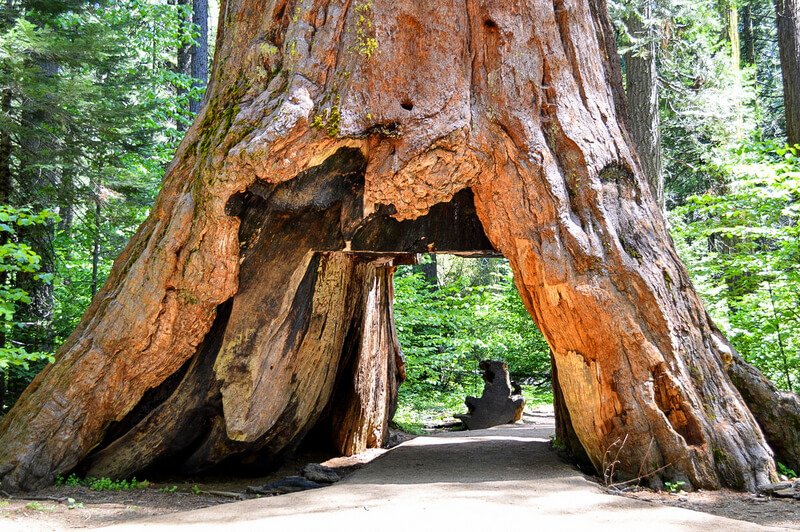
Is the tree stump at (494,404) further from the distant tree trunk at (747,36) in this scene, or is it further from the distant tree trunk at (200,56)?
the distant tree trunk at (747,36)

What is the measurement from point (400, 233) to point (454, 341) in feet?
25.1

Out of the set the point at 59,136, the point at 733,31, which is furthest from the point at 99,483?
the point at 733,31

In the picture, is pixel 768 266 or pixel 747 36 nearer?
pixel 768 266

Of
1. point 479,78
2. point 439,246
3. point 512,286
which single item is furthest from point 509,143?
point 512,286

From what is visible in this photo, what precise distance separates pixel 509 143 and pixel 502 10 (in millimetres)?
1365

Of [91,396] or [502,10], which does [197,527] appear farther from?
[502,10]

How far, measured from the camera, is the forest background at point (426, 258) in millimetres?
7973

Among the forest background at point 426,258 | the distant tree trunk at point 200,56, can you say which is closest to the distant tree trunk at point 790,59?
the forest background at point 426,258

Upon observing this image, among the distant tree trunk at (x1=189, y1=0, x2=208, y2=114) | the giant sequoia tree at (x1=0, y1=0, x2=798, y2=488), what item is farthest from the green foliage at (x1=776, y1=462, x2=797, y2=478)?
the distant tree trunk at (x1=189, y1=0, x2=208, y2=114)

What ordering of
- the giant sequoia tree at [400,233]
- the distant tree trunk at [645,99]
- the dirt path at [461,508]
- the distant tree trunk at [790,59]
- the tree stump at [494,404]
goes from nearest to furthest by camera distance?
the dirt path at [461,508] → the giant sequoia tree at [400,233] → the distant tree trunk at [645,99] → the tree stump at [494,404] → the distant tree trunk at [790,59]

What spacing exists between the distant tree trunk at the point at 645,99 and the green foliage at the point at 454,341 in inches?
201

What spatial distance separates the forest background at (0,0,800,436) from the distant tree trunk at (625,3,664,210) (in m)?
0.03

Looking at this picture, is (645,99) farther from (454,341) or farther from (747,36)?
(747,36)

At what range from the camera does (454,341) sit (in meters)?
12.9
